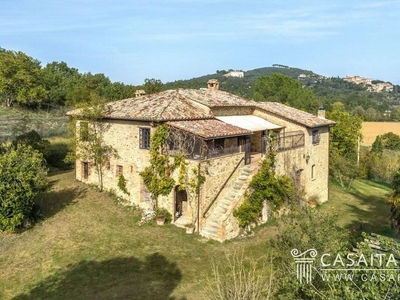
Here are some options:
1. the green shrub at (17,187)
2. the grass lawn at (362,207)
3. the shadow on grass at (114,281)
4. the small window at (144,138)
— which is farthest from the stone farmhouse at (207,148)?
the green shrub at (17,187)

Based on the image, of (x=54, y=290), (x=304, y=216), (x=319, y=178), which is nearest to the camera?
(x=304, y=216)

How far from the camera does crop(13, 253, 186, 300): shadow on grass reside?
48.8ft

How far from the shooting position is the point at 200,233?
69.7 feet

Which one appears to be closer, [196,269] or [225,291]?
[225,291]

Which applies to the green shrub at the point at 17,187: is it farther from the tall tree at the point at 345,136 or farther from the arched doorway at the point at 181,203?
the tall tree at the point at 345,136

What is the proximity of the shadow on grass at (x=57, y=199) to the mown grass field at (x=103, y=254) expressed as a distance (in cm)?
7

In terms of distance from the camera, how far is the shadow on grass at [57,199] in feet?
77.6

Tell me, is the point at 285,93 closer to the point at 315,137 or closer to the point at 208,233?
the point at 315,137

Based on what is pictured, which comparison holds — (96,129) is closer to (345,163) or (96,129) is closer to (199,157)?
(199,157)

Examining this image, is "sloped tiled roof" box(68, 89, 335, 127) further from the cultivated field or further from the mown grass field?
the cultivated field

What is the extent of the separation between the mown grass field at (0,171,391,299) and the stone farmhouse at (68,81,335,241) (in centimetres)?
174

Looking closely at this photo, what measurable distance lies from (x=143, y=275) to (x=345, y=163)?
31.1 meters

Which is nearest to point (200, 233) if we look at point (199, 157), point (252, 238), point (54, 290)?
point (252, 238)

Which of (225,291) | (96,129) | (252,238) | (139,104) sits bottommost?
(252,238)
